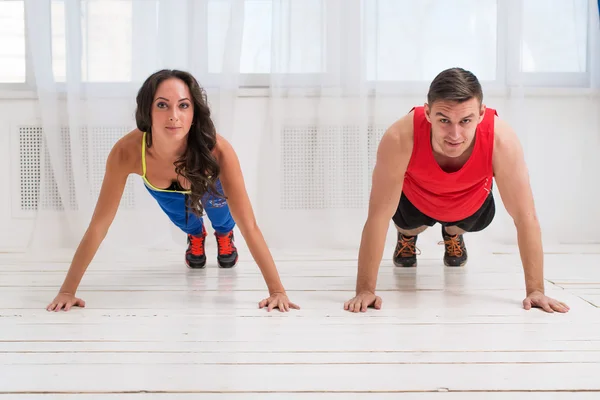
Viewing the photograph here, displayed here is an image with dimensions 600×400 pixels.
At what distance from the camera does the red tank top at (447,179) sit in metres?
1.76

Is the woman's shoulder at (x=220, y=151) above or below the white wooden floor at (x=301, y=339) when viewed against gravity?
above

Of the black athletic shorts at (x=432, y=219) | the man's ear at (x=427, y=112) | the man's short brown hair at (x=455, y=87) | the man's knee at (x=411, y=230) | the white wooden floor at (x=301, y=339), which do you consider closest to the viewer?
the white wooden floor at (x=301, y=339)

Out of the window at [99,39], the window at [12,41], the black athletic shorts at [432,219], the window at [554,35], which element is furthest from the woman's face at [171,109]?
the window at [554,35]

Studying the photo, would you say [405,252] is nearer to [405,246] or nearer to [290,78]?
[405,246]

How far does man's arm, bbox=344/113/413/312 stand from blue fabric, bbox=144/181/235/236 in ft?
1.85

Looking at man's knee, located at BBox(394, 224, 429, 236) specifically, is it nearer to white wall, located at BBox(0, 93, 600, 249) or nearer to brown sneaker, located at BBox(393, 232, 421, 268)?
brown sneaker, located at BBox(393, 232, 421, 268)

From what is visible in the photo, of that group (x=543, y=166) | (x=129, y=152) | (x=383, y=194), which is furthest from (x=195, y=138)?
(x=543, y=166)

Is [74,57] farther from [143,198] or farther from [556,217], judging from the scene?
[556,217]

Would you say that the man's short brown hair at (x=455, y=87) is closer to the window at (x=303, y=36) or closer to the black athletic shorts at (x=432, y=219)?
the black athletic shorts at (x=432, y=219)

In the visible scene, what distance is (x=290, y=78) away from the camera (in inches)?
116

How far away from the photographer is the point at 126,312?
5.76 feet

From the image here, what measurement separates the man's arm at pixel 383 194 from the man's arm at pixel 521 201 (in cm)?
25

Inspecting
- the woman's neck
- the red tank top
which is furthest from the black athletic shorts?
the woman's neck

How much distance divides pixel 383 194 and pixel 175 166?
663 millimetres
